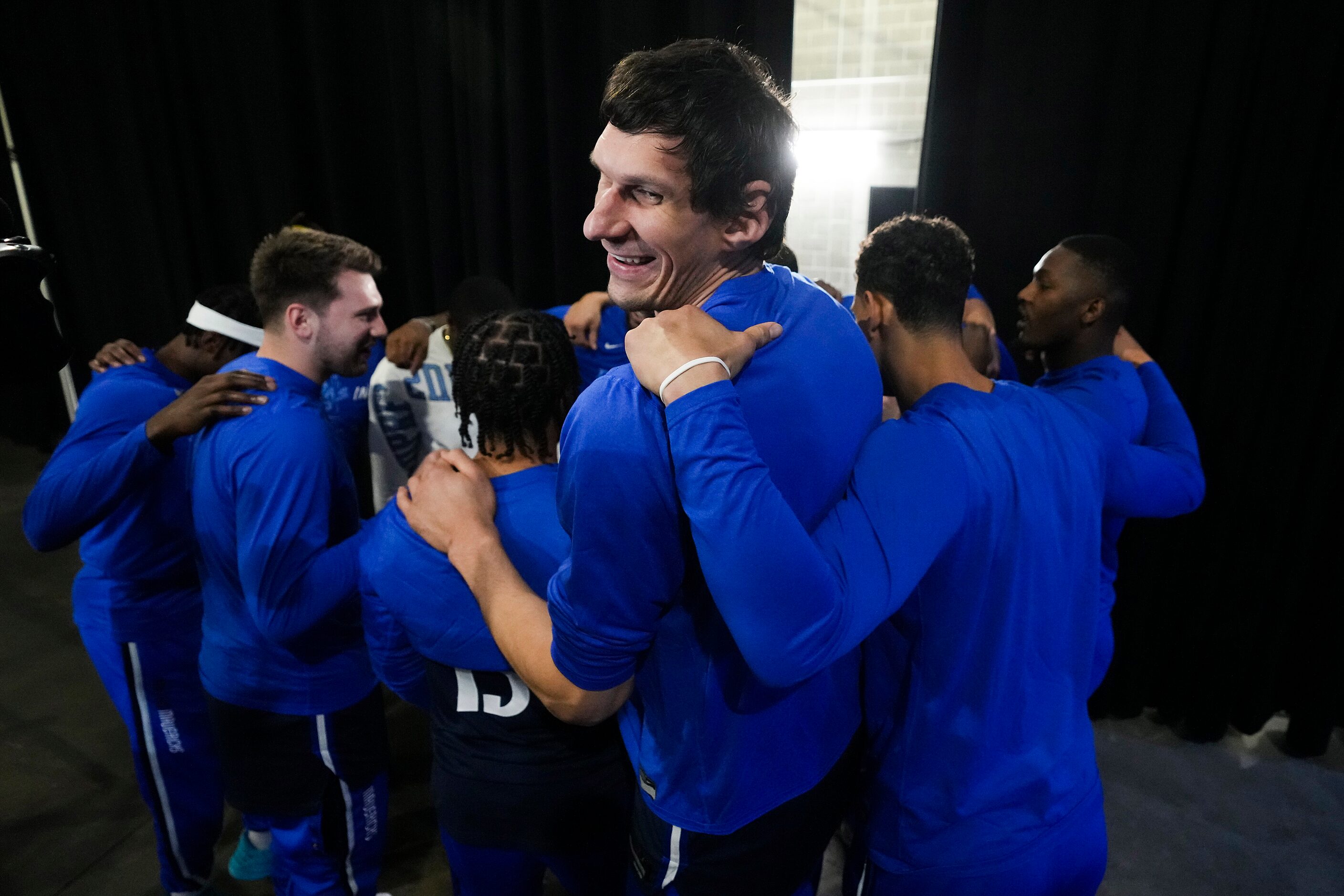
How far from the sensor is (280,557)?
145cm

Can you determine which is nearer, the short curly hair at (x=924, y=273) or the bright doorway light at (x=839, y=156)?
the short curly hair at (x=924, y=273)

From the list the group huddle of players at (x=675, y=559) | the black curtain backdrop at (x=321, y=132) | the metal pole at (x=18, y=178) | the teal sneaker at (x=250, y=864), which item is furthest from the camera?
the metal pole at (x=18, y=178)

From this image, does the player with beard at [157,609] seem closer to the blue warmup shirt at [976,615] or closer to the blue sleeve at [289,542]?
the blue sleeve at [289,542]

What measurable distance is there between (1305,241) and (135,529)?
3.20 meters

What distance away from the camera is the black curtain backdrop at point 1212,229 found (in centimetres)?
222

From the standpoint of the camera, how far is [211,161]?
3947 mm

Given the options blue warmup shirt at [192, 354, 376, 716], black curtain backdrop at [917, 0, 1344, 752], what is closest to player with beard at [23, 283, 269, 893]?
blue warmup shirt at [192, 354, 376, 716]

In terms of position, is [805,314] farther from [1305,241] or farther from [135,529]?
[1305,241]

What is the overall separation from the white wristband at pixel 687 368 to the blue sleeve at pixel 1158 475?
105 centimetres

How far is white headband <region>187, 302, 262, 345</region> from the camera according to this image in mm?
1989

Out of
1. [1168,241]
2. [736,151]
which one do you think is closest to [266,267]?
[736,151]

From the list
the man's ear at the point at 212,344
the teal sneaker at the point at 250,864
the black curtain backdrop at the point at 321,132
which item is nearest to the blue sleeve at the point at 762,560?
the man's ear at the point at 212,344

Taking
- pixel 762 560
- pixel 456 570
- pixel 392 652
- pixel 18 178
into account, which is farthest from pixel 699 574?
pixel 18 178

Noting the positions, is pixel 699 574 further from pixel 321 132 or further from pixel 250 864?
pixel 321 132
